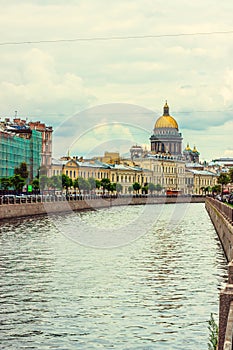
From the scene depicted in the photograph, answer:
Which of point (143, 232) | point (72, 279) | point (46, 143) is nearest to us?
point (72, 279)

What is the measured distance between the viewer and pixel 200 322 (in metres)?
15.5

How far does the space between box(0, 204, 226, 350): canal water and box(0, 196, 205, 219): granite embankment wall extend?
21.3 meters

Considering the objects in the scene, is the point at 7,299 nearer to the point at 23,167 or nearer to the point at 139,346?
the point at 139,346

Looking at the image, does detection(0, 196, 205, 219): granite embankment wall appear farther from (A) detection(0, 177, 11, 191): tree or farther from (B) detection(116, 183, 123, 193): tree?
(B) detection(116, 183, 123, 193): tree

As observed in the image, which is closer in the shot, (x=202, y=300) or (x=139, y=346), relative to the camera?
(x=139, y=346)

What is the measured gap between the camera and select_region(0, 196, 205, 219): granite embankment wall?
5238 centimetres

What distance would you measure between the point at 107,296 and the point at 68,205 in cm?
5284

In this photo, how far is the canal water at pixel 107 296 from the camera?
46.7 ft

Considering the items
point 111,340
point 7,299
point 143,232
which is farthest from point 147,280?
point 143,232

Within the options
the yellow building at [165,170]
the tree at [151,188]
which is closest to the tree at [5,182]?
the tree at [151,188]

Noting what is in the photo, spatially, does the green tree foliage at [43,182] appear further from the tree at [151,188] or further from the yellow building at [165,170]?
the yellow building at [165,170]

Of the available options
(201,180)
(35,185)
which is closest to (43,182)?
(35,185)

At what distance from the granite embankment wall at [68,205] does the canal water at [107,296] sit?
2131cm

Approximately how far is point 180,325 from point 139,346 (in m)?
1.80
